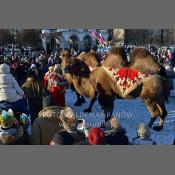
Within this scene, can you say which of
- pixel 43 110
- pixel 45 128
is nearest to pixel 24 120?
pixel 43 110

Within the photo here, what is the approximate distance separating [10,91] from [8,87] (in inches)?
2.8

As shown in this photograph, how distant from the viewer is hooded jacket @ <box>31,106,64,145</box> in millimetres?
6070

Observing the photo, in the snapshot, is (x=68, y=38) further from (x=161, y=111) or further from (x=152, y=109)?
(x=161, y=111)

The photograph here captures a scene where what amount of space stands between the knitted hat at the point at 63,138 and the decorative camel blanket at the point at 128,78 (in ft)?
5.38

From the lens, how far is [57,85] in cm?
735

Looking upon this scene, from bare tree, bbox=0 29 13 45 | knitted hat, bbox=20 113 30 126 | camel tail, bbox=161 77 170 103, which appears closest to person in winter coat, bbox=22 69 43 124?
knitted hat, bbox=20 113 30 126

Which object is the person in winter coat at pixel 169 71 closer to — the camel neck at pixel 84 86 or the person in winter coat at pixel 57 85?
the camel neck at pixel 84 86

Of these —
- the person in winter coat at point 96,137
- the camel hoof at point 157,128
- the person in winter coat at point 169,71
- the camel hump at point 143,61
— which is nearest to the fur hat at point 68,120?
the person in winter coat at point 96,137

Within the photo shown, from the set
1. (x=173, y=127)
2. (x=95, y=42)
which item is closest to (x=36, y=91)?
(x=95, y=42)

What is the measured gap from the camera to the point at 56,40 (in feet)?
23.2

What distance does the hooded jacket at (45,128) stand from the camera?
6070 mm

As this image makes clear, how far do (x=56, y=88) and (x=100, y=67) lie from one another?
80 centimetres

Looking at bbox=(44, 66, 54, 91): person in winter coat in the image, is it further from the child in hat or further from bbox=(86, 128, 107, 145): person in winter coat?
the child in hat

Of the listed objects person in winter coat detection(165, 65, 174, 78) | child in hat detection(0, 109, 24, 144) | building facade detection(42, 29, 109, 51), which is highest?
building facade detection(42, 29, 109, 51)
